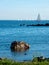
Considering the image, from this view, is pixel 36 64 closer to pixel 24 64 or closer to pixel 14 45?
pixel 24 64

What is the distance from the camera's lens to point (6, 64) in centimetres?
1548

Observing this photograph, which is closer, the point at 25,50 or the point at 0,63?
the point at 0,63

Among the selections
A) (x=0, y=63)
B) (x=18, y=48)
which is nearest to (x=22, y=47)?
(x=18, y=48)

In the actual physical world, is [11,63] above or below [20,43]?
above

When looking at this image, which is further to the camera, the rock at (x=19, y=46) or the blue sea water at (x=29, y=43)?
the rock at (x=19, y=46)

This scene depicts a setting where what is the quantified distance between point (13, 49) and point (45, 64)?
3402 cm

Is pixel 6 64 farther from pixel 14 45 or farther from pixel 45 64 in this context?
pixel 14 45

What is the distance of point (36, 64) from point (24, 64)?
0.67 meters

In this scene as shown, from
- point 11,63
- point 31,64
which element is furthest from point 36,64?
point 11,63

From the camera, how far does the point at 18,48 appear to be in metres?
48.9

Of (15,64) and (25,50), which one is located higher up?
(15,64)

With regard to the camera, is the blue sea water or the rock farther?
the rock

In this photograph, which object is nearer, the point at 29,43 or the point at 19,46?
the point at 19,46

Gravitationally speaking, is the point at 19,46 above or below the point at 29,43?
above
